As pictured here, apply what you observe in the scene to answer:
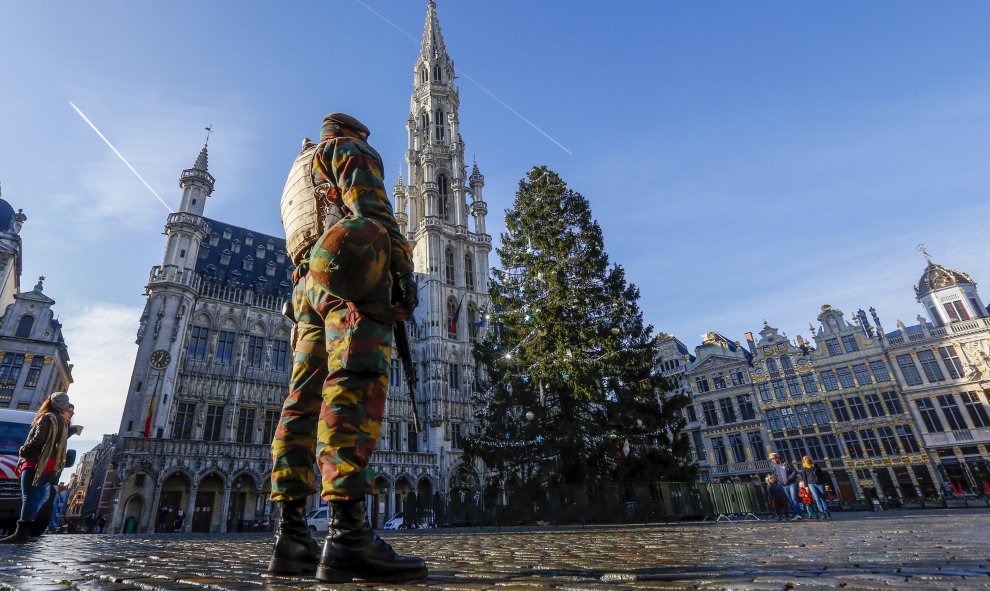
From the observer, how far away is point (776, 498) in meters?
13.8

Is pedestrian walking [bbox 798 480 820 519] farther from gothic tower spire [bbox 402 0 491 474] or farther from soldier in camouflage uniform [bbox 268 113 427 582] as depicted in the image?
gothic tower spire [bbox 402 0 491 474]

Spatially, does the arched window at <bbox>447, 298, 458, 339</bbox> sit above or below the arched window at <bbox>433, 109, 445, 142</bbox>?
below

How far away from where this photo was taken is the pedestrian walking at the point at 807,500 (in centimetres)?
1202

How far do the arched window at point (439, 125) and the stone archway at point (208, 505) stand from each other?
36.2 m

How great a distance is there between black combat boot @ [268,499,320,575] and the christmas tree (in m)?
10.8

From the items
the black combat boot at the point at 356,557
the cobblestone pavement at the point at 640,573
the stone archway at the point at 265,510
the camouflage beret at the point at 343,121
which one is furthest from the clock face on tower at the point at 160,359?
the black combat boot at the point at 356,557

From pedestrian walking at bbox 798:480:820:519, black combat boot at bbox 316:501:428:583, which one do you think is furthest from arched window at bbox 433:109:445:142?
black combat boot at bbox 316:501:428:583

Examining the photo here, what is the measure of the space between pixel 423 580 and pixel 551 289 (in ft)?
44.3

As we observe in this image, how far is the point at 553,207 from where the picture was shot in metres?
17.1

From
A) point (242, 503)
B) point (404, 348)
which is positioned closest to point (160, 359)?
point (242, 503)

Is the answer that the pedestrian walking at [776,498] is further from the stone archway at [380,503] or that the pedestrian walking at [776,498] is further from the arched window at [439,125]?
the arched window at [439,125]

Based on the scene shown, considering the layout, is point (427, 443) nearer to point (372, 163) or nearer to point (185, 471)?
point (185, 471)

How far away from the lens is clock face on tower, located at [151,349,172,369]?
26.0 m

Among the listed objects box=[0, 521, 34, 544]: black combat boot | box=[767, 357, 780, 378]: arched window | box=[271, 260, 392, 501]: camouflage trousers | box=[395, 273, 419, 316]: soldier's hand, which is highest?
box=[767, 357, 780, 378]: arched window
